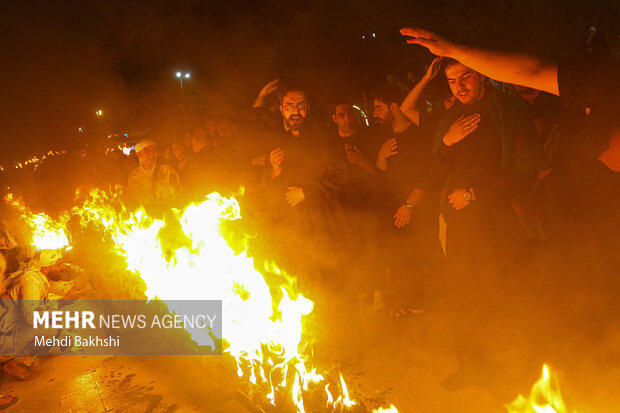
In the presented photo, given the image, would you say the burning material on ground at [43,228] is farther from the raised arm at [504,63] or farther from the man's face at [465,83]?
the raised arm at [504,63]

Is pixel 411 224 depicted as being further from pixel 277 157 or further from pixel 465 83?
pixel 465 83

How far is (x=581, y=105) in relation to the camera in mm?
2037

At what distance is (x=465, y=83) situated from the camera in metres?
2.78

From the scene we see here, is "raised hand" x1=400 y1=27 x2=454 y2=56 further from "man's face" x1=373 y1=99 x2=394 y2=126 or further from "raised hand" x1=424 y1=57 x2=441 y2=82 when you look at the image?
"man's face" x1=373 y1=99 x2=394 y2=126

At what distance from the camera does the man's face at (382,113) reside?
3.97m

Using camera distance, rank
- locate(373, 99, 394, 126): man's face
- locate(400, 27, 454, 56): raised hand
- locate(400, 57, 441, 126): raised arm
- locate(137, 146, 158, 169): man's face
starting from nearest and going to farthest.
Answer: locate(400, 27, 454, 56): raised hand
locate(400, 57, 441, 126): raised arm
locate(373, 99, 394, 126): man's face
locate(137, 146, 158, 169): man's face

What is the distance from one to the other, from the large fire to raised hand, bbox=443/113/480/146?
4.79ft

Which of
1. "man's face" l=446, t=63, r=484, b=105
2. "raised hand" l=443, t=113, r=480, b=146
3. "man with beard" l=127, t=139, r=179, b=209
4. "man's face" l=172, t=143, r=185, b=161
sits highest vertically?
"man's face" l=172, t=143, r=185, b=161

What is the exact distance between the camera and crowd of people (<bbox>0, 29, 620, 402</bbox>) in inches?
93.4

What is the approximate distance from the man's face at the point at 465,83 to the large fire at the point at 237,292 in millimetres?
1679

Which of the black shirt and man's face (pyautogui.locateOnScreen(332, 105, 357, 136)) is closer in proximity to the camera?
the black shirt

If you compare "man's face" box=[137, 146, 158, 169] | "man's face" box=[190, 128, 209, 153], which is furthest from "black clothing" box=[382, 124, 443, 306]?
"man's face" box=[137, 146, 158, 169]

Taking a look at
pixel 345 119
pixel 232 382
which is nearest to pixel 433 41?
pixel 345 119

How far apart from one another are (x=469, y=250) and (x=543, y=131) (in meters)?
0.94
